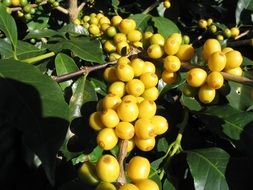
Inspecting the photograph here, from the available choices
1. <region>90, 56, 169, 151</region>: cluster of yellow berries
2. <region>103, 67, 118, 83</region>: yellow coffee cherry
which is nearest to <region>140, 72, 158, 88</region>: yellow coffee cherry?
<region>90, 56, 169, 151</region>: cluster of yellow berries

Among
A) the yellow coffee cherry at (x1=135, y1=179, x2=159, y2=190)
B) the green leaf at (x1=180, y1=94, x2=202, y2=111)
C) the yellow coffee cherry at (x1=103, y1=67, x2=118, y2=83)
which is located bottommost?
the green leaf at (x1=180, y1=94, x2=202, y2=111)

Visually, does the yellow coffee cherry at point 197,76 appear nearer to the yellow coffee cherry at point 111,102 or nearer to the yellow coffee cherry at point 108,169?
the yellow coffee cherry at point 111,102

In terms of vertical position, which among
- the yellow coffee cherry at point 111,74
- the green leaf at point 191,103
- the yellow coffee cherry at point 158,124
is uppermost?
the yellow coffee cherry at point 111,74

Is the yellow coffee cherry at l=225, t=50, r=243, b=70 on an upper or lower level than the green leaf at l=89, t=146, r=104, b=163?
upper

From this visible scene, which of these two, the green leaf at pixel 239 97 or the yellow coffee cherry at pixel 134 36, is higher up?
the yellow coffee cherry at pixel 134 36

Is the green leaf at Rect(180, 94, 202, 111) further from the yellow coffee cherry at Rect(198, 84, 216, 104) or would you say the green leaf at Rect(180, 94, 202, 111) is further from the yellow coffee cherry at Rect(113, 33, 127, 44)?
the yellow coffee cherry at Rect(113, 33, 127, 44)

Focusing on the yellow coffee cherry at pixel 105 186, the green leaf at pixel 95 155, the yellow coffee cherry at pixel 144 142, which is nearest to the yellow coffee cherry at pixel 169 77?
the yellow coffee cherry at pixel 144 142
